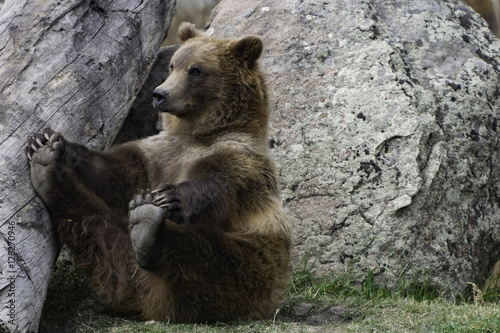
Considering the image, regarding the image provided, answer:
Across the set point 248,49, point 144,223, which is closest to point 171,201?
point 144,223

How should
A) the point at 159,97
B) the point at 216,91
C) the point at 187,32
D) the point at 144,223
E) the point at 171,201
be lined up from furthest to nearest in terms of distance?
the point at 187,32
the point at 216,91
the point at 159,97
the point at 171,201
the point at 144,223

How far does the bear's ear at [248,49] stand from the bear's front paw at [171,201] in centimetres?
151

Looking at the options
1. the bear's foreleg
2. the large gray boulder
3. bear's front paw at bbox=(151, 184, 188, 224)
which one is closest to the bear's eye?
bear's front paw at bbox=(151, 184, 188, 224)

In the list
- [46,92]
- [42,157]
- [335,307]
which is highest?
[46,92]

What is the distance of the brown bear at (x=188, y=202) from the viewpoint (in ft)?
14.2

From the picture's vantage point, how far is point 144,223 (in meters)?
4.07

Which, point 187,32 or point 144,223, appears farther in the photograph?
point 187,32

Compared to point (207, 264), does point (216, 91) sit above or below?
above

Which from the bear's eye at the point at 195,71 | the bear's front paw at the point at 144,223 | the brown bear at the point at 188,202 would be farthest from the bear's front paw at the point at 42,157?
the bear's eye at the point at 195,71

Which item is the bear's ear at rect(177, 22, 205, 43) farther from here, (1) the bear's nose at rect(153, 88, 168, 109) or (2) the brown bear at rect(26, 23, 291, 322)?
(1) the bear's nose at rect(153, 88, 168, 109)

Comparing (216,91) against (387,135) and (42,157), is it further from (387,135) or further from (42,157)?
(387,135)

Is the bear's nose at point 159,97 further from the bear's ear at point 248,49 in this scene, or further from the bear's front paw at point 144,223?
the bear's front paw at point 144,223

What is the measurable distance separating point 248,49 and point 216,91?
1.52 ft

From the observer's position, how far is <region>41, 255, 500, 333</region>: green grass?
4500mm
